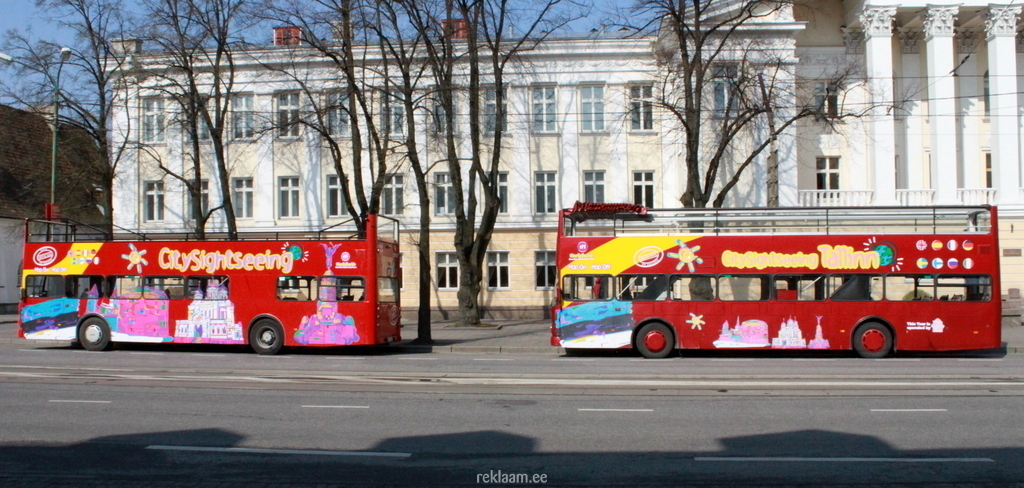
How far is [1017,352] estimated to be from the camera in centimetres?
2133

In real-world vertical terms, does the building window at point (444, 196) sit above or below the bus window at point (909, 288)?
above

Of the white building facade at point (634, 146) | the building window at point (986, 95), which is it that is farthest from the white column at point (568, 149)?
the building window at point (986, 95)

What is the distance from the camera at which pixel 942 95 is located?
34.0 meters

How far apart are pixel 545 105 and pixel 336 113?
8.39 metres

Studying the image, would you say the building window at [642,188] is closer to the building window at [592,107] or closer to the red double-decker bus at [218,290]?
the building window at [592,107]

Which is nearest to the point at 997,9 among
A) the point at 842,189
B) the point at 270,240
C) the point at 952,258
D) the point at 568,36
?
the point at 842,189

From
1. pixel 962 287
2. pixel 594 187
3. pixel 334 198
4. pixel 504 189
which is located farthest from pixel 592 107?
pixel 962 287

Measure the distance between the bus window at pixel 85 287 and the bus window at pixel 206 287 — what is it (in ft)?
8.18

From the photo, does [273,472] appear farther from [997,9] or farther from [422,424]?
[997,9]

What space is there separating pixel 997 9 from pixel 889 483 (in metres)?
32.3

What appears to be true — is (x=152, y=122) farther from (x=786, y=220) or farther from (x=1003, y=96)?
(x=1003, y=96)

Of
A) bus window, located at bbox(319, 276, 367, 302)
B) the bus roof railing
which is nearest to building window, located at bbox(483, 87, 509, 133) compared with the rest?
the bus roof railing

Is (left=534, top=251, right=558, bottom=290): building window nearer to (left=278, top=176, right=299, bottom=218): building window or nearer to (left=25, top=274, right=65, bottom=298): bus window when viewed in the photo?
(left=278, top=176, right=299, bottom=218): building window

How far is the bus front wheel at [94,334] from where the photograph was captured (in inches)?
867
